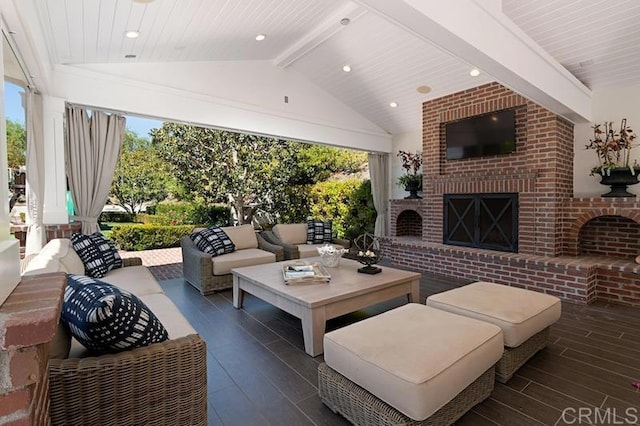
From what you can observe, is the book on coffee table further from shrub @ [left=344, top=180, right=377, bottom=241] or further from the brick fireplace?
shrub @ [left=344, top=180, right=377, bottom=241]

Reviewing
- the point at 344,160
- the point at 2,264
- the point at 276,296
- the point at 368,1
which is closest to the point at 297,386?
the point at 276,296

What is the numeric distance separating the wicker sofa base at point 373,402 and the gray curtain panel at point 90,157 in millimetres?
3990

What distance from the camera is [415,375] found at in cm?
162

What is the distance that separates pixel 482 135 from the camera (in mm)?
5195

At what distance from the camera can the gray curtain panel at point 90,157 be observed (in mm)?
4297

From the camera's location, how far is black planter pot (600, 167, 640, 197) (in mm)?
4133

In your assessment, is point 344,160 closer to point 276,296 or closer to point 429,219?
point 429,219

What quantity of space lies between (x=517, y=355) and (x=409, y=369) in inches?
49.1

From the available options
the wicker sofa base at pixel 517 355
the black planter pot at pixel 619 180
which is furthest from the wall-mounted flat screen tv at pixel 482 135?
the wicker sofa base at pixel 517 355

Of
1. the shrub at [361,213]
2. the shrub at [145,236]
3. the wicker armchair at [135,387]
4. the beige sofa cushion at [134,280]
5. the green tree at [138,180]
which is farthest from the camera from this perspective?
the green tree at [138,180]

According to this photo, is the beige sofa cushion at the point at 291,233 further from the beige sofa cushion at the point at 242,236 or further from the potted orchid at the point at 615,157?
the potted orchid at the point at 615,157

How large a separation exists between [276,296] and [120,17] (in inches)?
117
